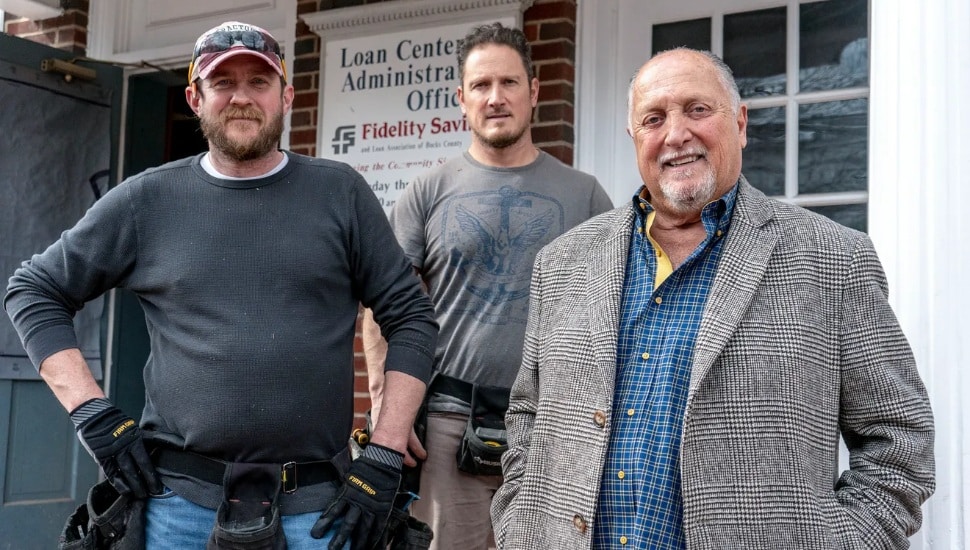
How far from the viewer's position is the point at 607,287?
204 centimetres

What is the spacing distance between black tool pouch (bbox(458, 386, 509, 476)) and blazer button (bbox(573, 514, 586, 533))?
0.85m

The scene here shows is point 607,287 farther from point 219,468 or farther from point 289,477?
point 219,468

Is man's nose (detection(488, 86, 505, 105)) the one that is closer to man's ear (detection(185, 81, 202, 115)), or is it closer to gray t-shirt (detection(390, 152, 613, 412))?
gray t-shirt (detection(390, 152, 613, 412))

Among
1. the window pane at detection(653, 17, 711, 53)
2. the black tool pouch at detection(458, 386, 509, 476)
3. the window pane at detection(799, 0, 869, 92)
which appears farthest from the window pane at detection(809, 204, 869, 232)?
the black tool pouch at detection(458, 386, 509, 476)

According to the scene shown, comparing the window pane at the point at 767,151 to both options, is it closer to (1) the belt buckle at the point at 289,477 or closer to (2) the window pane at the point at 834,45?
(2) the window pane at the point at 834,45

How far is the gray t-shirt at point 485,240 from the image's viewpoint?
2832 millimetres

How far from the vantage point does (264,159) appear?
8.21ft

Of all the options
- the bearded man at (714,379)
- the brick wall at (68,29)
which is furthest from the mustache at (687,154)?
the brick wall at (68,29)

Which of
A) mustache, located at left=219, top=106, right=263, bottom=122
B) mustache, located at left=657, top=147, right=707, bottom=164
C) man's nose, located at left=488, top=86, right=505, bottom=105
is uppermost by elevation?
man's nose, located at left=488, top=86, right=505, bottom=105

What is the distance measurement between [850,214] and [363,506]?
242cm

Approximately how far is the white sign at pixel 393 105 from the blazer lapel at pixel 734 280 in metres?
2.45

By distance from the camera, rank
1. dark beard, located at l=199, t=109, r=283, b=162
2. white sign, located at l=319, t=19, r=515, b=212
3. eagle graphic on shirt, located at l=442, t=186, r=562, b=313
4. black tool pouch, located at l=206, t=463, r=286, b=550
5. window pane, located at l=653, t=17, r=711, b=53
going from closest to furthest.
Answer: black tool pouch, located at l=206, t=463, r=286, b=550 < dark beard, located at l=199, t=109, r=283, b=162 < eagle graphic on shirt, located at l=442, t=186, r=562, b=313 < window pane, located at l=653, t=17, r=711, b=53 < white sign, located at l=319, t=19, r=515, b=212

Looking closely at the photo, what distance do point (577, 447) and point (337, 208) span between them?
0.92 meters

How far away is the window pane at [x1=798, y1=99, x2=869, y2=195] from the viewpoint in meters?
3.83
